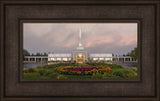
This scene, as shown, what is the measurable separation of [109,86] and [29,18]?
358 cm

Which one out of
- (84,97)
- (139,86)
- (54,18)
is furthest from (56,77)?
(139,86)

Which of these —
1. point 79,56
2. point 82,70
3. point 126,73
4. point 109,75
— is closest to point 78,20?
point 79,56

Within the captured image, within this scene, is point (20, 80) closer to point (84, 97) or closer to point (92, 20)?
point (84, 97)

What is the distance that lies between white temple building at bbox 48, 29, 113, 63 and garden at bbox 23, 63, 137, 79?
228mm

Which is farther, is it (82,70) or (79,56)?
(79,56)

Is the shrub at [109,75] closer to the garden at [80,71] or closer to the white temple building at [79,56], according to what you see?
the garden at [80,71]

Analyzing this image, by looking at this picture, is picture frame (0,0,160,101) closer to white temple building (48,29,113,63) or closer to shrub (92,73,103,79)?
shrub (92,73,103,79)

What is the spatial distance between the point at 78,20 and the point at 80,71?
1.92 meters

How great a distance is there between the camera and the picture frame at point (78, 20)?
3.91 m

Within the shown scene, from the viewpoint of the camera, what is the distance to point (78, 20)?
4000 mm

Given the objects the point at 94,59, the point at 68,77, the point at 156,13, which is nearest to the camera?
the point at 156,13

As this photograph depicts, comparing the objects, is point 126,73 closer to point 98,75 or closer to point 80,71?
point 98,75

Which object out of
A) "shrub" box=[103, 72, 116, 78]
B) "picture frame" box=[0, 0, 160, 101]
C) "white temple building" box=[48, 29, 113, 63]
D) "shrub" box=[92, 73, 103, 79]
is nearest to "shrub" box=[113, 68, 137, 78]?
"shrub" box=[103, 72, 116, 78]

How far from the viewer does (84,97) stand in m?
3.93
